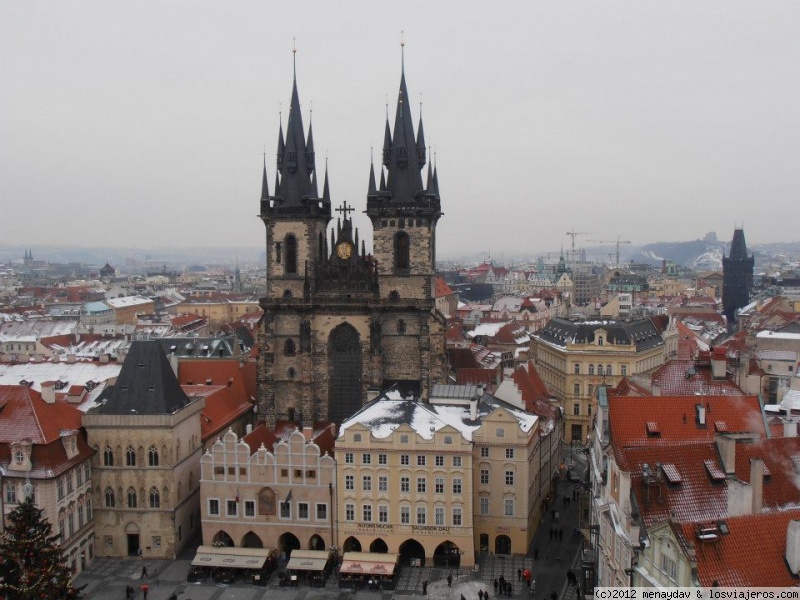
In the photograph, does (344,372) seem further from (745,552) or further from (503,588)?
(745,552)

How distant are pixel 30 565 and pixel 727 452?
4059cm

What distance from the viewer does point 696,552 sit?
3503cm

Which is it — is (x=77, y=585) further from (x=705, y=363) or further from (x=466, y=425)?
(x=705, y=363)

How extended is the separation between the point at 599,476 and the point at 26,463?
135 ft

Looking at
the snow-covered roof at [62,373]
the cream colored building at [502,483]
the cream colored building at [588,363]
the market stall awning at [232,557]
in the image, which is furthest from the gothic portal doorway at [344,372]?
the cream colored building at [588,363]

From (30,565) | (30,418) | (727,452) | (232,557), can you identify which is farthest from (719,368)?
(30,418)

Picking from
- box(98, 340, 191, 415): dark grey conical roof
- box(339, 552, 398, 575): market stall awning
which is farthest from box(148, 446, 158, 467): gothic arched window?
box(339, 552, 398, 575): market stall awning

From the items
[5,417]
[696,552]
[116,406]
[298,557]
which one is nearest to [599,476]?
[696,552]

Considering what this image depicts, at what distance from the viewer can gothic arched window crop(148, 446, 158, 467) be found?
2643 inches

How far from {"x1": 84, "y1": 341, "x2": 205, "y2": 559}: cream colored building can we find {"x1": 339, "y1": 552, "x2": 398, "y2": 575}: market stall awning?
51.3 feet

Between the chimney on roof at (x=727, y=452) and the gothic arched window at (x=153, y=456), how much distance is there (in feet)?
144

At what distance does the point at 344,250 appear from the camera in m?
86.4

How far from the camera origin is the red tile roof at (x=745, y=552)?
34.3 m

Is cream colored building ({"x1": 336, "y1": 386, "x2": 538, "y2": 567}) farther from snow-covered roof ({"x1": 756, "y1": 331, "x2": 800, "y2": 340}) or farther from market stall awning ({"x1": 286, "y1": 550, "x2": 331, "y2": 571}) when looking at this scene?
snow-covered roof ({"x1": 756, "y1": 331, "x2": 800, "y2": 340})
